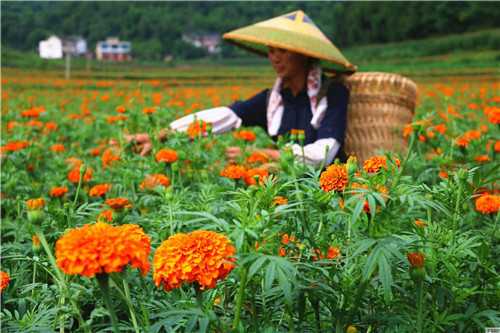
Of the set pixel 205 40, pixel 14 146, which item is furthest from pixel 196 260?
pixel 205 40

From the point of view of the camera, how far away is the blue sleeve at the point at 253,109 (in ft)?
8.60

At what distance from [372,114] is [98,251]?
2192 mm

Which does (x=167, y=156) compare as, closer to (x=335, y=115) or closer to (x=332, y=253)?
(x=332, y=253)

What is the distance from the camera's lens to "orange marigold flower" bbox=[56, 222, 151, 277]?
2.31ft

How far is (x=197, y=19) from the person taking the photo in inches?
1150

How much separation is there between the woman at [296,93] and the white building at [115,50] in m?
26.8

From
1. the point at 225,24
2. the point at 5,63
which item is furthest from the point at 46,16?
the point at 225,24


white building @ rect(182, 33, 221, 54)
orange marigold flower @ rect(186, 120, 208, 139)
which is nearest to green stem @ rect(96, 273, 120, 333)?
orange marigold flower @ rect(186, 120, 208, 139)

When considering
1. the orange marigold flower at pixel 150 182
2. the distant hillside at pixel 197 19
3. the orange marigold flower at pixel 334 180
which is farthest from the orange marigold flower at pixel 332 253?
the distant hillside at pixel 197 19

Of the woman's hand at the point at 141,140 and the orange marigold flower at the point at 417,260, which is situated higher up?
the orange marigold flower at the point at 417,260

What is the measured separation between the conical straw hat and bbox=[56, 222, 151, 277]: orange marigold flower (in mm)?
1643

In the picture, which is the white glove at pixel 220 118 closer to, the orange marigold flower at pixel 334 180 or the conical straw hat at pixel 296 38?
the conical straw hat at pixel 296 38

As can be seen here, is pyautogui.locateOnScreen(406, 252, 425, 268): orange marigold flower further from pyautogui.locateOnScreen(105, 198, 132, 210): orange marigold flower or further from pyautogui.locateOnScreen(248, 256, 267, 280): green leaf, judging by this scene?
pyautogui.locateOnScreen(105, 198, 132, 210): orange marigold flower

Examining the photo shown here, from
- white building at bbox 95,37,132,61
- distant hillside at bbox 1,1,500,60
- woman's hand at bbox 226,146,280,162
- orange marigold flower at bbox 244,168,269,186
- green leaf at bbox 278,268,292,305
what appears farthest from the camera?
white building at bbox 95,37,132,61
